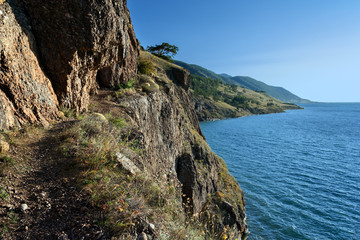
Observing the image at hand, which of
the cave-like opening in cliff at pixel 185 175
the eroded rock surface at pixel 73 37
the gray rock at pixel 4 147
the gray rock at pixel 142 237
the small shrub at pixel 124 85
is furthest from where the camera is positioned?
the cave-like opening in cliff at pixel 185 175

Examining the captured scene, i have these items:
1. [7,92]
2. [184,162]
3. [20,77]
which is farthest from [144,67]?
[7,92]

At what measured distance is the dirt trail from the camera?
3.42m

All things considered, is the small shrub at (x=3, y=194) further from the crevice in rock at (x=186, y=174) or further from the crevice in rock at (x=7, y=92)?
the crevice in rock at (x=186, y=174)

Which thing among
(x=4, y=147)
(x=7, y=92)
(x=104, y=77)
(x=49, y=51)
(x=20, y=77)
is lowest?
(x=4, y=147)

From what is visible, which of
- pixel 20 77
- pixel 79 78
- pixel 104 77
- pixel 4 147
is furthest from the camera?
pixel 104 77

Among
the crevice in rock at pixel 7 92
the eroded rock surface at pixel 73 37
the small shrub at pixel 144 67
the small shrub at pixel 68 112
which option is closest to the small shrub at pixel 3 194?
the crevice in rock at pixel 7 92

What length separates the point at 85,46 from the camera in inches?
345

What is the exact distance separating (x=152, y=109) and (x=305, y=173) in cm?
3139

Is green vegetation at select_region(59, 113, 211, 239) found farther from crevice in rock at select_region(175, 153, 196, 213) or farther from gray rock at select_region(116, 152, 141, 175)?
crevice in rock at select_region(175, 153, 196, 213)

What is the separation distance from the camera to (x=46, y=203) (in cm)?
393

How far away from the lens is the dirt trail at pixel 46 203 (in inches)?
135

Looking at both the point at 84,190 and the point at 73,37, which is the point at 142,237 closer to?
the point at 84,190

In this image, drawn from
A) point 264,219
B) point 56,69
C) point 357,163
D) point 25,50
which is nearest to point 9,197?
point 25,50

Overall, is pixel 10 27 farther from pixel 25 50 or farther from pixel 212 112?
pixel 212 112
